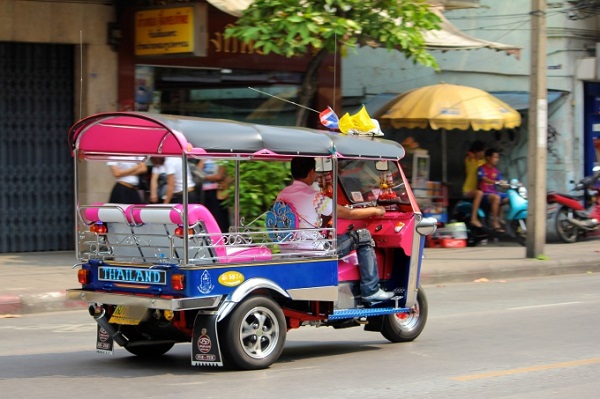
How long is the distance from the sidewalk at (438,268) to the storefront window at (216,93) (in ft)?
10.1

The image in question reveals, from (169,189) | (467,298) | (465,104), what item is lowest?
(467,298)

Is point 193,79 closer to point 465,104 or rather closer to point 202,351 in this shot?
point 465,104

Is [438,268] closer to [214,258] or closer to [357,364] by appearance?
[357,364]

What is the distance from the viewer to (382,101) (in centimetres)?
2117

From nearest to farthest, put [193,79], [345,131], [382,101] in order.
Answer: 1. [345,131]
2. [193,79]
3. [382,101]

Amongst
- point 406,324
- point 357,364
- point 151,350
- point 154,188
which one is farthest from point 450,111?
point 151,350

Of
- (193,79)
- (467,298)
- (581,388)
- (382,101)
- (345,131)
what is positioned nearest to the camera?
(581,388)

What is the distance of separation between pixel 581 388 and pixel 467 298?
5.81m

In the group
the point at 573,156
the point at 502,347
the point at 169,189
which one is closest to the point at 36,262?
the point at 169,189

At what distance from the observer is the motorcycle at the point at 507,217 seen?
1881 centimetres

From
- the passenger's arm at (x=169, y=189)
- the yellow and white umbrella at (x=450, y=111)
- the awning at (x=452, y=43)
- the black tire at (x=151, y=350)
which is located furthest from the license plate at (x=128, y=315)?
the yellow and white umbrella at (x=450, y=111)

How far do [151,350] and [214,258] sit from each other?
1.49 m

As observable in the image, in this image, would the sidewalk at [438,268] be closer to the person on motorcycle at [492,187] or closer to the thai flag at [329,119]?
the person on motorcycle at [492,187]

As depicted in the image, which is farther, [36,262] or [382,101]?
[382,101]
